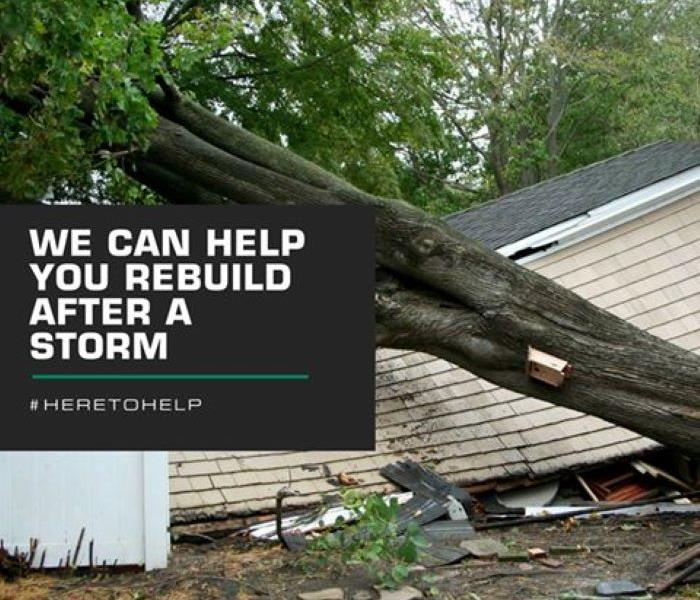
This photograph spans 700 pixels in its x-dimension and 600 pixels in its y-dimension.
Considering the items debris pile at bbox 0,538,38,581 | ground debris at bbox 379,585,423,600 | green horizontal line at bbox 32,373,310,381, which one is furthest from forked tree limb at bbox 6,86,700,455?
debris pile at bbox 0,538,38,581

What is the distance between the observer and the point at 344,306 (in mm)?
6680

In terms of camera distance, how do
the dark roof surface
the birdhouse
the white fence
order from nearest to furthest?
the white fence
the birdhouse
the dark roof surface

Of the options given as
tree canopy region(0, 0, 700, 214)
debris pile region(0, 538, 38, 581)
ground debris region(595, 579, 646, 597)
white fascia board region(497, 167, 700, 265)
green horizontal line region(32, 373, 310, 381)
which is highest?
tree canopy region(0, 0, 700, 214)

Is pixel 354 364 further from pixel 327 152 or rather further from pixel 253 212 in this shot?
pixel 327 152

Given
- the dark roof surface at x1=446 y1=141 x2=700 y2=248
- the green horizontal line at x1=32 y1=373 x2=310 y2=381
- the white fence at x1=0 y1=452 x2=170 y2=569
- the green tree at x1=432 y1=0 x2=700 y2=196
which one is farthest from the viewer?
the green tree at x1=432 y1=0 x2=700 y2=196

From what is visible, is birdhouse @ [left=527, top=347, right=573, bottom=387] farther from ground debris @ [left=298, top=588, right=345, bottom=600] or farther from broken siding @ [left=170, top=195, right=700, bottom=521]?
ground debris @ [left=298, top=588, right=345, bottom=600]

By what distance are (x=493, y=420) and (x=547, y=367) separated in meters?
1.39

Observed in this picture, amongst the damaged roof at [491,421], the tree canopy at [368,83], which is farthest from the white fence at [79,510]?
the tree canopy at [368,83]

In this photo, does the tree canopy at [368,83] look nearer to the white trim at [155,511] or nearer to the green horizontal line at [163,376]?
the green horizontal line at [163,376]

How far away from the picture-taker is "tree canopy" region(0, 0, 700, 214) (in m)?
6.56

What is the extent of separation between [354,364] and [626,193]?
528cm

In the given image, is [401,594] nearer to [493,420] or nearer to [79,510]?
[79,510]

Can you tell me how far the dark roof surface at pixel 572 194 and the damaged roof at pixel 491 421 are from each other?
40 cm

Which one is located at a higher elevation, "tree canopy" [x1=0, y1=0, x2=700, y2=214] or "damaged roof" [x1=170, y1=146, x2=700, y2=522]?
"tree canopy" [x1=0, y1=0, x2=700, y2=214]
